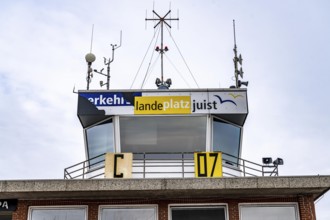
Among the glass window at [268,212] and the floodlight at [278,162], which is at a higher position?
the floodlight at [278,162]

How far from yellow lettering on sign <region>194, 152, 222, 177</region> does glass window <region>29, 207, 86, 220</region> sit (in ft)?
11.8

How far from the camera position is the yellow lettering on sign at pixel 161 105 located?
18.4 meters

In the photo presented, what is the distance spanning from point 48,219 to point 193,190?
4281 millimetres

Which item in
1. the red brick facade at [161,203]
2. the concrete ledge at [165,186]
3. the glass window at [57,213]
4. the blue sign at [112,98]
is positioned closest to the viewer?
the concrete ledge at [165,186]

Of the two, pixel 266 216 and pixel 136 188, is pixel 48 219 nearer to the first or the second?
pixel 136 188

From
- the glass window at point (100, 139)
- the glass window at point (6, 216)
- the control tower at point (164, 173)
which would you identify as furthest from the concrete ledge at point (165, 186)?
the glass window at point (100, 139)

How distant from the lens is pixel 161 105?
18.5m

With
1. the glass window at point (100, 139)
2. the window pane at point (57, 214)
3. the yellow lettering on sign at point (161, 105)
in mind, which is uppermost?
the yellow lettering on sign at point (161, 105)

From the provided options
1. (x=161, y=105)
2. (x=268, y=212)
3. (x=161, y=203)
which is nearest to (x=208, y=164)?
(x=161, y=203)

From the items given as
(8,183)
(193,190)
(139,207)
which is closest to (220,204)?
(193,190)

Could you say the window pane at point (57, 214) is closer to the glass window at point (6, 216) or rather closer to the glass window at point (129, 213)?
the glass window at point (129, 213)

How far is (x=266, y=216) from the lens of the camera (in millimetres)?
15281

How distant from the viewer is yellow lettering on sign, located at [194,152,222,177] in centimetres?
1599

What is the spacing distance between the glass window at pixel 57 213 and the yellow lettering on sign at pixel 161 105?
4386 mm
